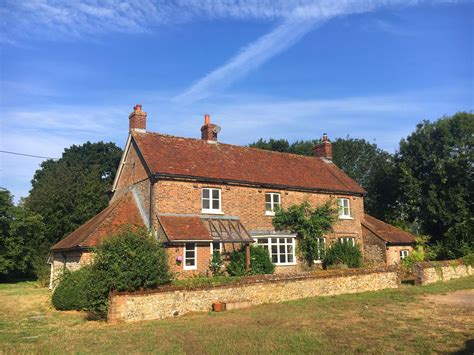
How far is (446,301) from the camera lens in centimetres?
1698

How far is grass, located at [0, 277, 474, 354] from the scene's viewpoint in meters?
9.99

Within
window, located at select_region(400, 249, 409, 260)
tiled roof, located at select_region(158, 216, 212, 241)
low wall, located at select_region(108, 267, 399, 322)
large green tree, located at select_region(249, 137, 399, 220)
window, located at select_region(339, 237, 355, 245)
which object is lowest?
low wall, located at select_region(108, 267, 399, 322)

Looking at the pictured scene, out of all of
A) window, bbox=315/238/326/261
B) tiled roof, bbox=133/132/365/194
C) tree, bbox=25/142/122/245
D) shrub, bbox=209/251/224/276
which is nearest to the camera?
shrub, bbox=209/251/224/276

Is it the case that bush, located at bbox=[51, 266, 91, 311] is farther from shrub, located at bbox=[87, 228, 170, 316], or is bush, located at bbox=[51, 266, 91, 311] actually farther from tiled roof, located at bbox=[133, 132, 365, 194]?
tiled roof, located at bbox=[133, 132, 365, 194]

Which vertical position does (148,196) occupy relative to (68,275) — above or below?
above

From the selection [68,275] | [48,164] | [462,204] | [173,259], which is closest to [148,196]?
[173,259]

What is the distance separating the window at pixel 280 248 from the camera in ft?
84.6

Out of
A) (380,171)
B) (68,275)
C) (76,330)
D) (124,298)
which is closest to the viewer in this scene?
(76,330)

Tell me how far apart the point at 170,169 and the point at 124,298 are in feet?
33.4

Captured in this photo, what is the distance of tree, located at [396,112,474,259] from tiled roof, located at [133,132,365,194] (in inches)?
380

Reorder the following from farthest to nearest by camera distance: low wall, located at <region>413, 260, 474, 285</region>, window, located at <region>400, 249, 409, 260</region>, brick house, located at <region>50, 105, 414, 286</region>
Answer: window, located at <region>400, 249, 409, 260</region> < low wall, located at <region>413, 260, 474, 285</region> < brick house, located at <region>50, 105, 414, 286</region>

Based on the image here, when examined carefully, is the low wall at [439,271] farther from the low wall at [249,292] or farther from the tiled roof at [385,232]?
the tiled roof at [385,232]

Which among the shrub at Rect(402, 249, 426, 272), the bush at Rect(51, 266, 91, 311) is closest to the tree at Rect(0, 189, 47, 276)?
the bush at Rect(51, 266, 91, 311)

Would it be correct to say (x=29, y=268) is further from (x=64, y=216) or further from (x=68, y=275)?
(x=68, y=275)
